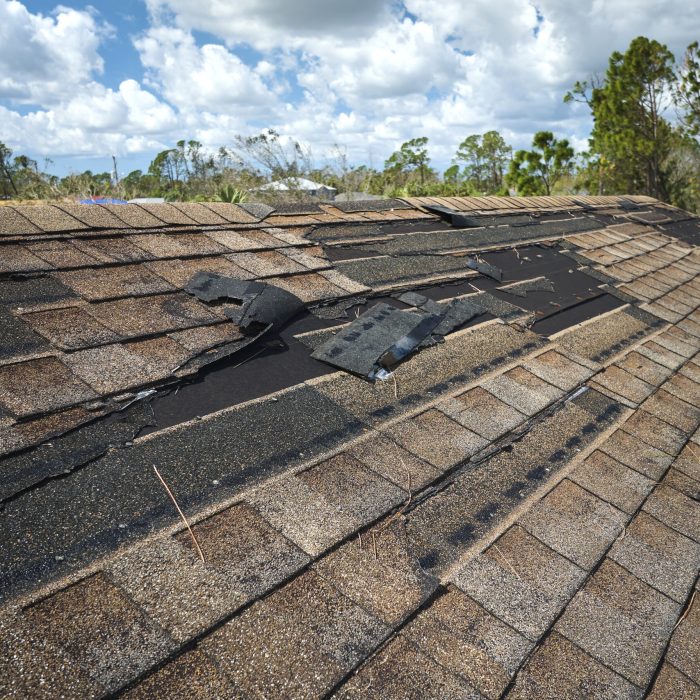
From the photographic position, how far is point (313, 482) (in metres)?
2.06

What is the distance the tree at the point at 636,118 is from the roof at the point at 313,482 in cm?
3035

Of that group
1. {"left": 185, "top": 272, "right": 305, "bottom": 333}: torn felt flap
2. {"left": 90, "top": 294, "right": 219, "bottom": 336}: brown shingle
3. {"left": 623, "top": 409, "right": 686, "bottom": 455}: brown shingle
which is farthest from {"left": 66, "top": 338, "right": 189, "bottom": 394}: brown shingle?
{"left": 623, "top": 409, "right": 686, "bottom": 455}: brown shingle

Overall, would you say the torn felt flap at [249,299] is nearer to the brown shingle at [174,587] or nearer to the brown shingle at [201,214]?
the brown shingle at [201,214]

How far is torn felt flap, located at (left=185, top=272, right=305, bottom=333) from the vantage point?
10.4 feet

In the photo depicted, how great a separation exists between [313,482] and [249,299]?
152cm

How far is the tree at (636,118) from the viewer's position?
2816 cm

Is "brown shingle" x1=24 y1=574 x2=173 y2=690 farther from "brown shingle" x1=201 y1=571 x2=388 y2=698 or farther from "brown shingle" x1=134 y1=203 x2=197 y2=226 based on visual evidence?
"brown shingle" x1=134 y1=203 x2=197 y2=226

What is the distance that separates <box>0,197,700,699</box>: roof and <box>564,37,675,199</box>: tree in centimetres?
3035

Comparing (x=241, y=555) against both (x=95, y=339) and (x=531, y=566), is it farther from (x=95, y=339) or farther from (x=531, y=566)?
(x=95, y=339)

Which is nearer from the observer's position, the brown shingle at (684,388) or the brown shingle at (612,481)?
the brown shingle at (612,481)

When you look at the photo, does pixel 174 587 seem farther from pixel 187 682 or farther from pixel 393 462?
pixel 393 462

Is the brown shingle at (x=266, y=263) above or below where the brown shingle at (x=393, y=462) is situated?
above

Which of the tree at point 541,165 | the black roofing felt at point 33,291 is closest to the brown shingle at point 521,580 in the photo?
the black roofing felt at point 33,291

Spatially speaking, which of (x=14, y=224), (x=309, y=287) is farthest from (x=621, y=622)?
(x=14, y=224)
